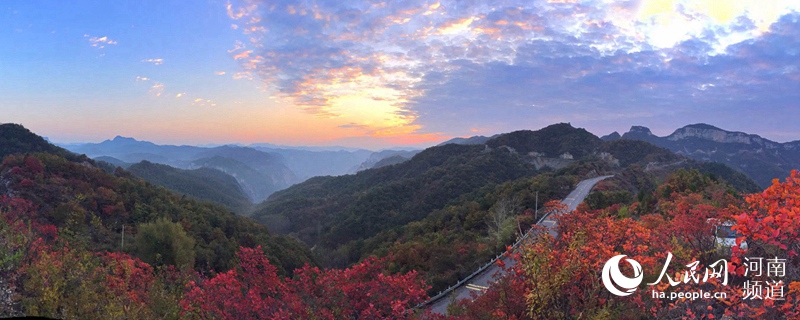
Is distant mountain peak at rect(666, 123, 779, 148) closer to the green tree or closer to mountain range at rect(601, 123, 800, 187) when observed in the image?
mountain range at rect(601, 123, 800, 187)

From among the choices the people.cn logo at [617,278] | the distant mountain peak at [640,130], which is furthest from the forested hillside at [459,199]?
the distant mountain peak at [640,130]

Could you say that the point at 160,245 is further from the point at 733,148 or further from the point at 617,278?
the point at 733,148

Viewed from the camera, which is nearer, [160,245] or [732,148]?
[160,245]

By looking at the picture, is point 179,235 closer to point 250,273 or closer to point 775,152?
point 250,273

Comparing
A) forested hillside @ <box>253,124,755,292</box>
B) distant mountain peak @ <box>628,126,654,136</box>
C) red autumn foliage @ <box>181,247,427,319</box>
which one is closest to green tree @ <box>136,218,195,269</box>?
forested hillside @ <box>253,124,755,292</box>

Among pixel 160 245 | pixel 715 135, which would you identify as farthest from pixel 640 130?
pixel 160 245

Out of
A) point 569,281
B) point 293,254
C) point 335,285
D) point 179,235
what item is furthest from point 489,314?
point 293,254

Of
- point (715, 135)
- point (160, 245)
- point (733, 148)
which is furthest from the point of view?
point (715, 135)
